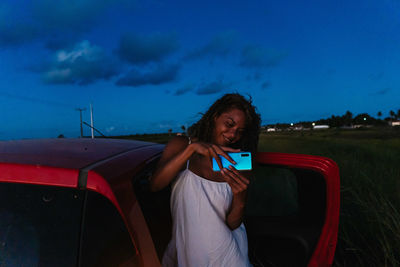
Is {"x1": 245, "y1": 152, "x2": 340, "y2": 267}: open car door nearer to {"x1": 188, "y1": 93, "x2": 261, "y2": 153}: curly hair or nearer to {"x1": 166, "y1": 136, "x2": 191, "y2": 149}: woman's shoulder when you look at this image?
{"x1": 188, "y1": 93, "x2": 261, "y2": 153}: curly hair

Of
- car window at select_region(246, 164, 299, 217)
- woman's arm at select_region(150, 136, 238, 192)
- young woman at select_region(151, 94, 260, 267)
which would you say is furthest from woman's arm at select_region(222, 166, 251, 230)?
car window at select_region(246, 164, 299, 217)

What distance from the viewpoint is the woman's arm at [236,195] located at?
1.60 m

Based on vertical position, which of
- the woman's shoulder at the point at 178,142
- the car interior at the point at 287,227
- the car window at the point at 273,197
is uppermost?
the woman's shoulder at the point at 178,142

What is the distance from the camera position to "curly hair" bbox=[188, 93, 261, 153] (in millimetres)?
2320

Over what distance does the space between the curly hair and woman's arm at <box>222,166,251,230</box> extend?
66 centimetres

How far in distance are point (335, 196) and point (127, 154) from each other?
1.39 meters

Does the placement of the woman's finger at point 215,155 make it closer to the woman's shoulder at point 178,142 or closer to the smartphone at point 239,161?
the smartphone at point 239,161

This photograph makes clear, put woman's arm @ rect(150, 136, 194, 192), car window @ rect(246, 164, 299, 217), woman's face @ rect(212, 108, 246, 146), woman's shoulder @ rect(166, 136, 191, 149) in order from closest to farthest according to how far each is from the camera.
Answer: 1. woman's arm @ rect(150, 136, 194, 192)
2. woman's shoulder @ rect(166, 136, 191, 149)
3. woman's face @ rect(212, 108, 246, 146)
4. car window @ rect(246, 164, 299, 217)

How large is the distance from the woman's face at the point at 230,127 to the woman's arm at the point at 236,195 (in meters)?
0.50

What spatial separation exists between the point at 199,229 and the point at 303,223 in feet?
3.56

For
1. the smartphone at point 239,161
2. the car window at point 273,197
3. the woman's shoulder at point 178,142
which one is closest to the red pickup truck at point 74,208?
the woman's shoulder at point 178,142

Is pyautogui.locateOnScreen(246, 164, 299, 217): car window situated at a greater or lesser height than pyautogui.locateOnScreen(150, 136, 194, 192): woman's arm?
lesser

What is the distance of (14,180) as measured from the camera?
3.89 feet

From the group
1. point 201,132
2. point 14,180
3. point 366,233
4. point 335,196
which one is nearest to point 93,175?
point 14,180
